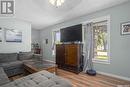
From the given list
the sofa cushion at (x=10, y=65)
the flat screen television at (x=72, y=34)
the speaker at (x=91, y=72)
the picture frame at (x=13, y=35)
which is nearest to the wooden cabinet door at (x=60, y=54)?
the flat screen television at (x=72, y=34)

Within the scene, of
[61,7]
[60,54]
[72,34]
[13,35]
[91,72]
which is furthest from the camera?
[13,35]

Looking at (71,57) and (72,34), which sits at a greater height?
(72,34)

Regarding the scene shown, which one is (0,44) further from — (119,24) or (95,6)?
(119,24)

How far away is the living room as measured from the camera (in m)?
3.02

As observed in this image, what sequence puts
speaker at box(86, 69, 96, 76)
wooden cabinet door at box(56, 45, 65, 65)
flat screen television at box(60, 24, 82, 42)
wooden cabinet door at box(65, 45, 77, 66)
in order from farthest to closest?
1. wooden cabinet door at box(56, 45, 65, 65)
2. flat screen television at box(60, 24, 82, 42)
3. wooden cabinet door at box(65, 45, 77, 66)
4. speaker at box(86, 69, 96, 76)

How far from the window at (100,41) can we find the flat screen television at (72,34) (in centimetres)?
61

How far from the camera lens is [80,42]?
4004 millimetres

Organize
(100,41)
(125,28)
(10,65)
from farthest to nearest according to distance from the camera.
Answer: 1. (100,41)
2. (10,65)
3. (125,28)

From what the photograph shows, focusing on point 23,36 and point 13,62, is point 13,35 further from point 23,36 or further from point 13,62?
point 13,62

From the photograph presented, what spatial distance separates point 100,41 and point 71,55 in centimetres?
128

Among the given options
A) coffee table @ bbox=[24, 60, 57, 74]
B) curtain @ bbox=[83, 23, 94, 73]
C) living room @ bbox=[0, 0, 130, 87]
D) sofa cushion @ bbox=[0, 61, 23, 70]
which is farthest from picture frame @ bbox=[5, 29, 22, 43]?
curtain @ bbox=[83, 23, 94, 73]

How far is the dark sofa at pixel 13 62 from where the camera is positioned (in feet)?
10.9

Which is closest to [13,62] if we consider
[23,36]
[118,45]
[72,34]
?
[23,36]

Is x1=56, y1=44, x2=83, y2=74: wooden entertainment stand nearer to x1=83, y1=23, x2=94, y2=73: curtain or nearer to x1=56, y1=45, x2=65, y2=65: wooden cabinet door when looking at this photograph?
x1=56, y1=45, x2=65, y2=65: wooden cabinet door
